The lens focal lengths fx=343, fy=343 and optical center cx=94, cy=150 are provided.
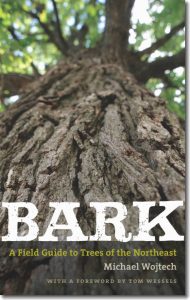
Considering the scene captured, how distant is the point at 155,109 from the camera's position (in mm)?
2260

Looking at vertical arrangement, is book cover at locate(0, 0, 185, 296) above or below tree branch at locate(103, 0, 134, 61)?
below

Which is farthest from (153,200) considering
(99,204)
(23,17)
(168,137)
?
(23,17)

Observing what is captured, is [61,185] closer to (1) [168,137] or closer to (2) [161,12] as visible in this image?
(1) [168,137]

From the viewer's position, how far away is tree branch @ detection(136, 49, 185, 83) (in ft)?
12.9

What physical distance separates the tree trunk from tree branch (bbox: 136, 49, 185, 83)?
142cm

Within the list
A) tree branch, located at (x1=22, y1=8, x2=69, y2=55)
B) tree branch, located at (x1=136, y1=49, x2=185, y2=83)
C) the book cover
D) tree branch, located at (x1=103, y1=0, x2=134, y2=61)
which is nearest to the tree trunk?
the book cover

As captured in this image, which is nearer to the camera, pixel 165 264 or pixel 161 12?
pixel 165 264

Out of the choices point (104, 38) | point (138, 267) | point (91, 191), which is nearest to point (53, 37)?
point (104, 38)

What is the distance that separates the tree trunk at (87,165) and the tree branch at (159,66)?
1.42 metres

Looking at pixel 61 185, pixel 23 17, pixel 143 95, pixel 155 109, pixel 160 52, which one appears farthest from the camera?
pixel 160 52

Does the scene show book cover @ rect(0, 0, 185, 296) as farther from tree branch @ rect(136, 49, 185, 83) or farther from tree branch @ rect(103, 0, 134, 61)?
tree branch @ rect(136, 49, 185, 83)

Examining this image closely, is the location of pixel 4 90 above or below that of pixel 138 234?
above

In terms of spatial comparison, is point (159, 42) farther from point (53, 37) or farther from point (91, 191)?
point (91, 191)

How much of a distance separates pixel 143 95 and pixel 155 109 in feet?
1.08
